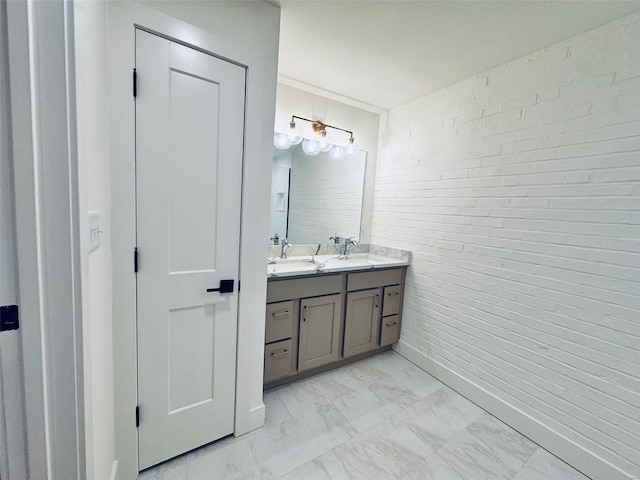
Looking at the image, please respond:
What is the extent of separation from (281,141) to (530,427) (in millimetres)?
2730

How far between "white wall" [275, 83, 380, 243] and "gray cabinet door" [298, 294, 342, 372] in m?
1.03

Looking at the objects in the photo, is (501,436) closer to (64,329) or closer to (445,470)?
(445,470)

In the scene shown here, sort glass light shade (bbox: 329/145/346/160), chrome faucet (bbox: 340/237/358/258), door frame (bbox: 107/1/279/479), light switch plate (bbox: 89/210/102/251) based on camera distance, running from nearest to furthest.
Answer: light switch plate (bbox: 89/210/102/251), door frame (bbox: 107/1/279/479), glass light shade (bbox: 329/145/346/160), chrome faucet (bbox: 340/237/358/258)

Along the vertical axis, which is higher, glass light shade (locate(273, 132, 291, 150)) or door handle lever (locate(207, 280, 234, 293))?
glass light shade (locate(273, 132, 291, 150))

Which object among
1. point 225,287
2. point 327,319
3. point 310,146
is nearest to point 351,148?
point 310,146

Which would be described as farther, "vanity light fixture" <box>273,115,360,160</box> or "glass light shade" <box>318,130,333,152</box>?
"glass light shade" <box>318,130,333,152</box>

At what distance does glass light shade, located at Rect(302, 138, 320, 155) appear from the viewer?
8.11ft

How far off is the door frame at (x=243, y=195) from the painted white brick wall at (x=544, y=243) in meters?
1.52

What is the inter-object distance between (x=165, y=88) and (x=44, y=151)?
0.71 meters

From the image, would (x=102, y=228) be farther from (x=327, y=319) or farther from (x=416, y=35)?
(x=416, y=35)

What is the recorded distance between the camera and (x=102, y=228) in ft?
3.39

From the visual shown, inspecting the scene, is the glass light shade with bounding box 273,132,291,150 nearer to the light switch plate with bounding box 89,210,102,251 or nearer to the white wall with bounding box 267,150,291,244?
the white wall with bounding box 267,150,291,244

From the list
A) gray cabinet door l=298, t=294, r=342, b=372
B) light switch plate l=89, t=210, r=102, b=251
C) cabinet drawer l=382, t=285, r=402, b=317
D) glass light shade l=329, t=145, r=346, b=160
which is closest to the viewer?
light switch plate l=89, t=210, r=102, b=251

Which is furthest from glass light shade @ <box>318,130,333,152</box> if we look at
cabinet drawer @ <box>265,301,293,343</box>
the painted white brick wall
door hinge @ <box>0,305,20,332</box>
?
door hinge @ <box>0,305,20,332</box>
